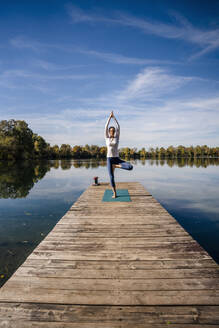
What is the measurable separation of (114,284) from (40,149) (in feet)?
246

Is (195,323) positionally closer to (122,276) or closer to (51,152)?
(122,276)

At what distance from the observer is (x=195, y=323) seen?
1.70 meters

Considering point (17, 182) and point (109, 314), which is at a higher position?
point (109, 314)

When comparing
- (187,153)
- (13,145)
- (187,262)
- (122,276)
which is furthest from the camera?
(187,153)

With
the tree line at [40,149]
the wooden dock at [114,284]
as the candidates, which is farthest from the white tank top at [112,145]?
the tree line at [40,149]

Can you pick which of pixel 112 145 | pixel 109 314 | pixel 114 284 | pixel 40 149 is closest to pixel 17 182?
pixel 112 145

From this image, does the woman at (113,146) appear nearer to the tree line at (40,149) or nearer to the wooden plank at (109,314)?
the wooden plank at (109,314)

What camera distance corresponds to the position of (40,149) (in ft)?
233

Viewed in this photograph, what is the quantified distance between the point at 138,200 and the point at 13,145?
178 feet

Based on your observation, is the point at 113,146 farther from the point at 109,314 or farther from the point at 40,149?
the point at 40,149

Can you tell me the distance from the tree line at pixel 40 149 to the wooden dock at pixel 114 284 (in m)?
55.5

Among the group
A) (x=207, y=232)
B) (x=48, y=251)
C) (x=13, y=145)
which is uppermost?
(x=13, y=145)

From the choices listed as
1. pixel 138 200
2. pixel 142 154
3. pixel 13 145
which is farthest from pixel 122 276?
pixel 142 154

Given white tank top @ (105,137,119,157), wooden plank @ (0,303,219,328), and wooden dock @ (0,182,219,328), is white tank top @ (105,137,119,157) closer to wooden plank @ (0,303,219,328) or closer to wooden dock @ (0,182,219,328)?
wooden dock @ (0,182,219,328)
